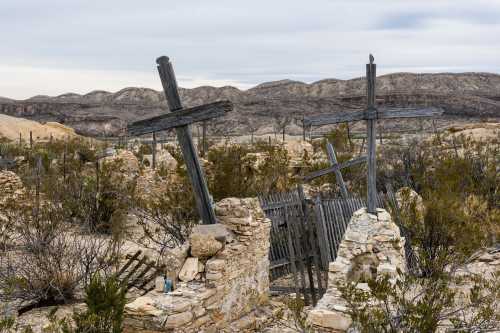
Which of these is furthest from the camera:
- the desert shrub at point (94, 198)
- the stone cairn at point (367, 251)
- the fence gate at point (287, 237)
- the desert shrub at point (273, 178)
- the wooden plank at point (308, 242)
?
the desert shrub at point (273, 178)

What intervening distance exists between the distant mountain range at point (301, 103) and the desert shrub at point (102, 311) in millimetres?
47980

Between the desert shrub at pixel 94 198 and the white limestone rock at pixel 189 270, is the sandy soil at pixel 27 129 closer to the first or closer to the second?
the desert shrub at pixel 94 198

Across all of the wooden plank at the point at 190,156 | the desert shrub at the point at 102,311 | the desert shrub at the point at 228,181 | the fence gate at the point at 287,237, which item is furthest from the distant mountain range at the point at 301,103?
the desert shrub at the point at 102,311

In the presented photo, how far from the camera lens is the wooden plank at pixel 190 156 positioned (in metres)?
6.10

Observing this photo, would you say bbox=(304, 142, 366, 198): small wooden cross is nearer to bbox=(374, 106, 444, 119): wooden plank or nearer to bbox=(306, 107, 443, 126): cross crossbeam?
bbox=(306, 107, 443, 126): cross crossbeam

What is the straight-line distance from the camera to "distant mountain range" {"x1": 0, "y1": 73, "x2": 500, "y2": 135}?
6488cm

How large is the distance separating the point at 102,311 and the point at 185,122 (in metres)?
2.58

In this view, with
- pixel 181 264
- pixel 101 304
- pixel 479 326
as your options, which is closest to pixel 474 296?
pixel 479 326

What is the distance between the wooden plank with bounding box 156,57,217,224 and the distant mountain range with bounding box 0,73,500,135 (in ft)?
153

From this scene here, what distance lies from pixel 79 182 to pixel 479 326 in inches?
425

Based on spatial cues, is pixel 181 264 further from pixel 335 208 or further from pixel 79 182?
pixel 79 182

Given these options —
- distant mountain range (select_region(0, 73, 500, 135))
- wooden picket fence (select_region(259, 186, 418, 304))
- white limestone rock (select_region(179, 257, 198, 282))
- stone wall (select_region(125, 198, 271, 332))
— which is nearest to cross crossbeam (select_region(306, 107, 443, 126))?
wooden picket fence (select_region(259, 186, 418, 304))

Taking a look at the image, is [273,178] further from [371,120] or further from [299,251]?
[371,120]

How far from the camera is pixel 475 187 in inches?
507
